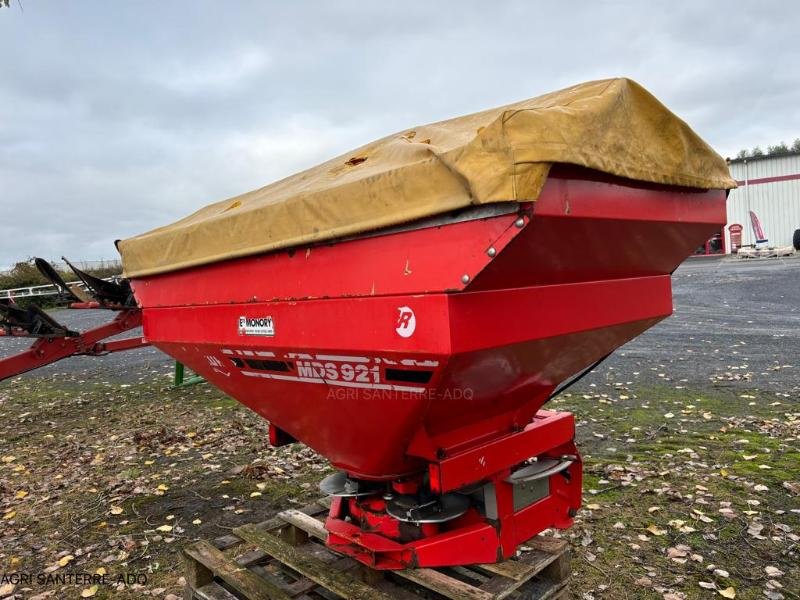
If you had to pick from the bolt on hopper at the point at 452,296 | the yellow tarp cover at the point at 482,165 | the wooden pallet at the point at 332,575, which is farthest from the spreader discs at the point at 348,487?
the yellow tarp cover at the point at 482,165

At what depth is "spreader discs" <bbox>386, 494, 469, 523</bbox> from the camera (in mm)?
2475

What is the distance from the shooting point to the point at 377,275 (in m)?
1.99

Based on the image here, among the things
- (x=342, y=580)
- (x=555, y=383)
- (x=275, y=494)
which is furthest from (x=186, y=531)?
(x=555, y=383)

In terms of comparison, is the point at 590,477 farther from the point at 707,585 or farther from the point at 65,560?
the point at 65,560

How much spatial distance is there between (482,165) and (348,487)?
169cm

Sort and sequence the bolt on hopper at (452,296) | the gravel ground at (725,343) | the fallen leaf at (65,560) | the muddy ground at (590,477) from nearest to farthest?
the bolt on hopper at (452,296) < the muddy ground at (590,477) < the fallen leaf at (65,560) < the gravel ground at (725,343)

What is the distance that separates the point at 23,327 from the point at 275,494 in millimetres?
3934

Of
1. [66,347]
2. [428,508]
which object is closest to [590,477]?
[428,508]

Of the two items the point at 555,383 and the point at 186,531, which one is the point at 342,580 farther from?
the point at 186,531

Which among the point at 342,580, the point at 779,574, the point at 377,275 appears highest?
the point at 377,275

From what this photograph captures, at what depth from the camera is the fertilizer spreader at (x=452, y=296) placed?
1754 millimetres

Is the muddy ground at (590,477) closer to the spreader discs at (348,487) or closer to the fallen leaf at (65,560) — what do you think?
the fallen leaf at (65,560)

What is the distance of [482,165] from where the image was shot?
65.4 inches

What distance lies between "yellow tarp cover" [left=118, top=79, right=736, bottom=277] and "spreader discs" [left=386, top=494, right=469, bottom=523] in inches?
47.1
